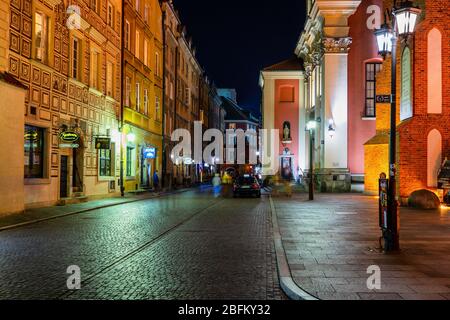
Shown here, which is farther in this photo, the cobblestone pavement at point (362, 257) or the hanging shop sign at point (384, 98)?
the hanging shop sign at point (384, 98)

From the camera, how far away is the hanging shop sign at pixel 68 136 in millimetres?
22812

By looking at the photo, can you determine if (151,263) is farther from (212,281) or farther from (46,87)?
(46,87)

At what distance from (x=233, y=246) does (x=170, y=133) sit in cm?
3846

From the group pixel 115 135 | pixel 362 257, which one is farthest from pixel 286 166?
pixel 362 257

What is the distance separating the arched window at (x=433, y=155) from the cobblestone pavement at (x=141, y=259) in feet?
30.2

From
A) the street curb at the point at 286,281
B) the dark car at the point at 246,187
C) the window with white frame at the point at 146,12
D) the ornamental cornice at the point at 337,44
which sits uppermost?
the window with white frame at the point at 146,12

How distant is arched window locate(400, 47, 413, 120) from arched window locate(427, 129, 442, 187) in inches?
53.7

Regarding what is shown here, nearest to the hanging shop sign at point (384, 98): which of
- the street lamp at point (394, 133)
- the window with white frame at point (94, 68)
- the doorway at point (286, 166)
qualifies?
the street lamp at point (394, 133)

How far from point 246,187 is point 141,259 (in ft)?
77.0

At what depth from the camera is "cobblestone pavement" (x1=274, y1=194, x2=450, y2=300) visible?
7531 mm

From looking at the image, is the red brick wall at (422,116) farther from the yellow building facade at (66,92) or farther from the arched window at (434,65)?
the yellow building facade at (66,92)

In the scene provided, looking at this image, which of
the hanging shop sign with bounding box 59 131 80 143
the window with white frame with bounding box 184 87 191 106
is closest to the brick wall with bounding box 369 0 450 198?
the hanging shop sign with bounding box 59 131 80 143

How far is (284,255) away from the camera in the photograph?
10594 millimetres
